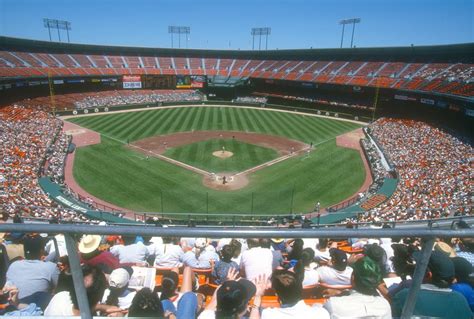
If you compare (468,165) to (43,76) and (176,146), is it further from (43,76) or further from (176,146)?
(43,76)

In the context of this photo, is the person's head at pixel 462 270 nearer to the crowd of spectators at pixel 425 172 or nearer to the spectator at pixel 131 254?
the spectator at pixel 131 254

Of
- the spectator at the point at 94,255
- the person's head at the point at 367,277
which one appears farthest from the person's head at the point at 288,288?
the spectator at the point at 94,255

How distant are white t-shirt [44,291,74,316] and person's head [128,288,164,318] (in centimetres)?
79

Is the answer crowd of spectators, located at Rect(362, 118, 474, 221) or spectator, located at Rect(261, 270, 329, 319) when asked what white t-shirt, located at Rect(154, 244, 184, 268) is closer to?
spectator, located at Rect(261, 270, 329, 319)

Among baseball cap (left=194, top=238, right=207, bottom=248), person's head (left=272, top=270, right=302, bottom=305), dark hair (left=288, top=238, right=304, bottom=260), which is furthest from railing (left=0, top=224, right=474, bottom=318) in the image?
baseball cap (left=194, top=238, right=207, bottom=248)

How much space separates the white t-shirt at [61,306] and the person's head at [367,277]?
2.90 meters

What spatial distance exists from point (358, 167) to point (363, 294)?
3083cm

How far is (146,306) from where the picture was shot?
9.31ft

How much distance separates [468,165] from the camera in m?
26.7

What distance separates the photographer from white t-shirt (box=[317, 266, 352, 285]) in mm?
5027

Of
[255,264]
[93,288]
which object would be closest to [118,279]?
[93,288]

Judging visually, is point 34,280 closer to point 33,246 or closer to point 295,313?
point 33,246

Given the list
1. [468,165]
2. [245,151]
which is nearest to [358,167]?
[468,165]

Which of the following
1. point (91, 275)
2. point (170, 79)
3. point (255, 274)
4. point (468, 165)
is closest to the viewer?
point (91, 275)
